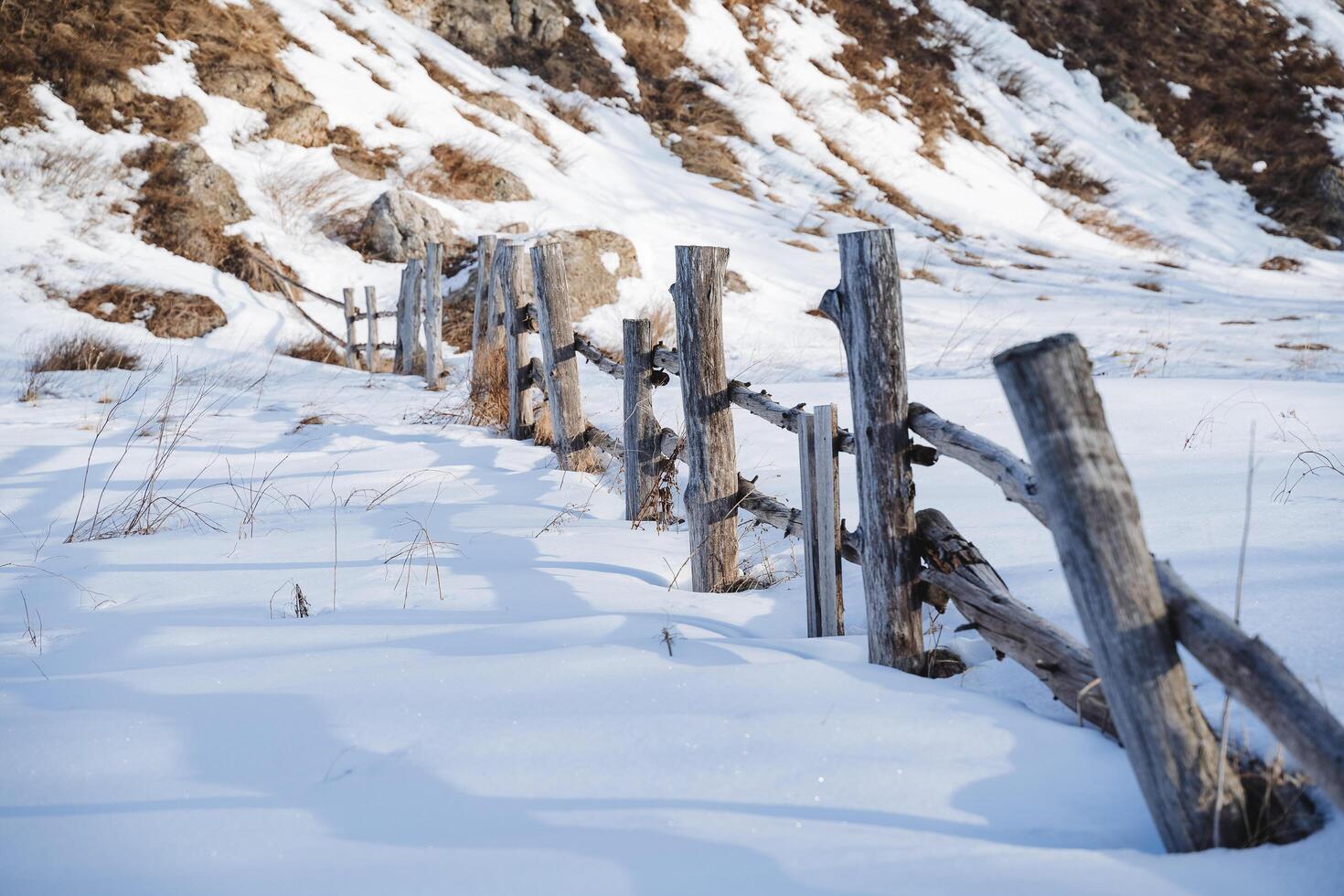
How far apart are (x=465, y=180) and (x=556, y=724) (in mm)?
12915

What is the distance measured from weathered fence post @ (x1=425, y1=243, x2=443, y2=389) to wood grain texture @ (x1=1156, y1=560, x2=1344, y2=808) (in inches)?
343

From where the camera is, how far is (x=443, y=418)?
23.8ft

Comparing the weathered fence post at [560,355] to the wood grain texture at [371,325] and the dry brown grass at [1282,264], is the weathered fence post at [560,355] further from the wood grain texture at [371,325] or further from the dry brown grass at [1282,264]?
the dry brown grass at [1282,264]

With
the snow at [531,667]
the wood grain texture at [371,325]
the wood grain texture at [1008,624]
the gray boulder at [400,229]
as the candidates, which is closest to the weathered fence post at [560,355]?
the snow at [531,667]

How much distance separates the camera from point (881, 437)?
7.34 ft

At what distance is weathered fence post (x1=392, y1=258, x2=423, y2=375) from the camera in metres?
10.0

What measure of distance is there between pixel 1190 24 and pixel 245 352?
24.3 m

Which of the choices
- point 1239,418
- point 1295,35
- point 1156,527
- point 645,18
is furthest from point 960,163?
point 1156,527

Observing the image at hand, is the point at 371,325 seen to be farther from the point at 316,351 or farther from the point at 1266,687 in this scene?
the point at 1266,687

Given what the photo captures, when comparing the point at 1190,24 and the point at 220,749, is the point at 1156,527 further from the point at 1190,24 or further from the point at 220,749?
the point at 1190,24

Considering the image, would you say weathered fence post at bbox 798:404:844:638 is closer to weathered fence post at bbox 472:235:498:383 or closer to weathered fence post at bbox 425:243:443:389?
weathered fence post at bbox 472:235:498:383

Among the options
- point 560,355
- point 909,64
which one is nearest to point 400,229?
point 560,355

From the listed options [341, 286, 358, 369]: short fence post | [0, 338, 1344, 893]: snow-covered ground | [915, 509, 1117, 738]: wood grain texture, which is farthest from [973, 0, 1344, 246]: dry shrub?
[915, 509, 1117, 738]: wood grain texture

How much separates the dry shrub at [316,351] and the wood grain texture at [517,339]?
502cm
